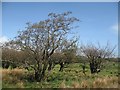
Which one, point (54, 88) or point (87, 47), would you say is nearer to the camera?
point (54, 88)

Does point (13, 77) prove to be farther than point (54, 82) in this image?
Yes

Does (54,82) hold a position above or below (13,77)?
below

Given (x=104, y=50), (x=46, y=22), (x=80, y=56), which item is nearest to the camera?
(x=46, y=22)

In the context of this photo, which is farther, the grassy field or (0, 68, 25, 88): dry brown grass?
(0, 68, 25, 88): dry brown grass

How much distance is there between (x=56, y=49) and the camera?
15.9 metres

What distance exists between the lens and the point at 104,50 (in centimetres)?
2144

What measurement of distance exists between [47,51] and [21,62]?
1.74 m

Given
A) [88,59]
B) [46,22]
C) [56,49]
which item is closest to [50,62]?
[56,49]

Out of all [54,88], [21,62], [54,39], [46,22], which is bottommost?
[54,88]

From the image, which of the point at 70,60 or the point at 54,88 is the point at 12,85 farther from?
the point at 70,60

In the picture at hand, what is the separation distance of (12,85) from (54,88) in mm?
2132

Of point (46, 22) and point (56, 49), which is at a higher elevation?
point (46, 22)

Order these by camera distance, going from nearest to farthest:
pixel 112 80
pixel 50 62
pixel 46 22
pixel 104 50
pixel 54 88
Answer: pixel 54 88
pixel 112 80
pixel 46 22
pixel 50 62
pixel 104 50

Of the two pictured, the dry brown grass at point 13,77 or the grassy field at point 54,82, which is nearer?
the grassy field at point 54,82
